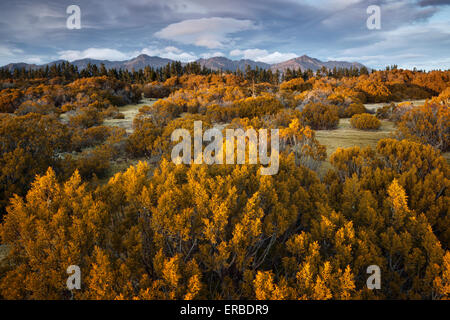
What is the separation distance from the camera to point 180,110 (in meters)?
14.5

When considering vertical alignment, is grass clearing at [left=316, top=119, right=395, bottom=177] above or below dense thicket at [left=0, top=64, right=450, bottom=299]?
above

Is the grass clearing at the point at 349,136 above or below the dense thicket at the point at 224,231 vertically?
above

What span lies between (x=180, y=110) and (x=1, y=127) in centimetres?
1022

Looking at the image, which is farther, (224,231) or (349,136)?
Result: (349,136)

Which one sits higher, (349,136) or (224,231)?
(349,136)

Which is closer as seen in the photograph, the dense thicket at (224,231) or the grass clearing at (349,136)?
the dense thicket at (224,231)

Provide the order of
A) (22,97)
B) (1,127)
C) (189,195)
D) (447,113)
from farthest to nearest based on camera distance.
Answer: (22,97) → (447,113) → (1,127) → (189,195)

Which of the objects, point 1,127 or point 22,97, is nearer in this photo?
point 1,127

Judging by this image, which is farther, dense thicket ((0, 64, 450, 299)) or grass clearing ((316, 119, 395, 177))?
grass clearing ((316, 119, 395, 177))

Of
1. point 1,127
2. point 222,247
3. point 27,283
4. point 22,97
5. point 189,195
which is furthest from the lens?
point 22,97

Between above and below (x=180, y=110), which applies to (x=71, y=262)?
below

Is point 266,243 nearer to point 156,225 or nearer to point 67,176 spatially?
point 156,225

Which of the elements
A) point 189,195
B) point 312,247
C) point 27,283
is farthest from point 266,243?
point 27,283

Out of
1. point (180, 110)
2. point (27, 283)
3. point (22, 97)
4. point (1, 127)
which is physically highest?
point (22, 97)
